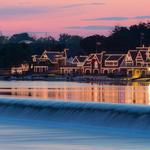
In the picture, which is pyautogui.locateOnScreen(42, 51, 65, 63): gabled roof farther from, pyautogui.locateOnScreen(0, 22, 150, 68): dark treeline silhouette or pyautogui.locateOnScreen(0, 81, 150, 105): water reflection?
pyautogui.locateOnScreen(0, 81, 150, 105): water reflection

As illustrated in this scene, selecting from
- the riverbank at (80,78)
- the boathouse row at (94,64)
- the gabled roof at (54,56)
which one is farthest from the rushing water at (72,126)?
the gabled roof at (54,56)

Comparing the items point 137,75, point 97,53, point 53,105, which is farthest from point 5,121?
point 97,53

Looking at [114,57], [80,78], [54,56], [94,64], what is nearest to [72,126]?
[114,57]

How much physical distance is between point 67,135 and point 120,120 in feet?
7.06

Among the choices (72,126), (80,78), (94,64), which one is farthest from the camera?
(94,64)

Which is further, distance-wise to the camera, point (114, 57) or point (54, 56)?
point (54, 56)

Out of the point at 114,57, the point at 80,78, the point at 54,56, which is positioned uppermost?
the point at 114,57

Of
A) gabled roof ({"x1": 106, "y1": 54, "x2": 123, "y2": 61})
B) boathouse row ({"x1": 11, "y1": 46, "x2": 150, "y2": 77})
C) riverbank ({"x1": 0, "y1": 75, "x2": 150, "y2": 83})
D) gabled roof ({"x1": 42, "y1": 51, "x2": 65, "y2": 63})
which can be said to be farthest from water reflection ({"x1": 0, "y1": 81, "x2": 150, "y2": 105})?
gabled roof ({"x1": 42, "y1": 51, "x2": 65, "y2": 63})

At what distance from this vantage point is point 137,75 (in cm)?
11094

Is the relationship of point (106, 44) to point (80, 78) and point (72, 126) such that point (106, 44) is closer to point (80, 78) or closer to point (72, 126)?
point (80, 78)

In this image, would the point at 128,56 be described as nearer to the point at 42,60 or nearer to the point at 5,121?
the point at 42,60

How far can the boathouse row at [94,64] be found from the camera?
11225 cm

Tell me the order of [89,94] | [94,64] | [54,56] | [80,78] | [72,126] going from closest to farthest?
[72,126], [89,94], [80,78], [94,64], [54,56]

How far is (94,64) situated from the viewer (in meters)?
121
